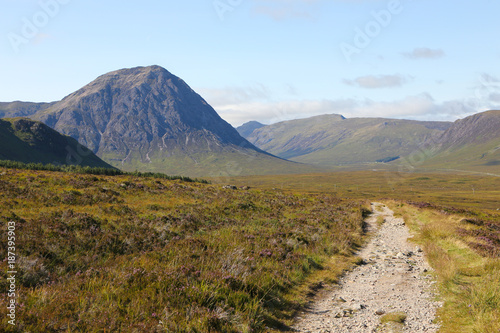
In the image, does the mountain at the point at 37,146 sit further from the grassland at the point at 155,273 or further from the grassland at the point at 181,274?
the grassland at the point at 181,274

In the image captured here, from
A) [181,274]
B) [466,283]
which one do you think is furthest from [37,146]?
[466,283]

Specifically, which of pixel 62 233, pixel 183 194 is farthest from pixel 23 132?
pixel 62 233

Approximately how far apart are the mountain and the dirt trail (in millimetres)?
184948

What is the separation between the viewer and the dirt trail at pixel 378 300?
7535mm

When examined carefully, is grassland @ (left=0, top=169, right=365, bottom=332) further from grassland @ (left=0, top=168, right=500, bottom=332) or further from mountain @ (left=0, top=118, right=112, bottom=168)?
mountain @ (left=0, top=118, right=112, bottom=168)

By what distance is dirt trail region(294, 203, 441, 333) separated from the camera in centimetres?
754

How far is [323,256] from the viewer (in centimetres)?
1479

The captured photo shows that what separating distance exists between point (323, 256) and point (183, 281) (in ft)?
29.2

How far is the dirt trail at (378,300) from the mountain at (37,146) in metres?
185

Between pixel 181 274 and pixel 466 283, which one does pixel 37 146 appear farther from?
pixel 466 283

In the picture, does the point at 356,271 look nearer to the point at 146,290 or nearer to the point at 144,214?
the point at 146,290

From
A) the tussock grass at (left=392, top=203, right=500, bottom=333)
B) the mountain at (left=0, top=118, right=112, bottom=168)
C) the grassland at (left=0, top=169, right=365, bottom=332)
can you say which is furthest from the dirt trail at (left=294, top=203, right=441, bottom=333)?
the mountain at (left=0, top=118, right=112, bottom=168)

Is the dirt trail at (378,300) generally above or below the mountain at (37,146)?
below

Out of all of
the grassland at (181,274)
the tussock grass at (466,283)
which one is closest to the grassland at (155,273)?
the grassland at (181,274)
